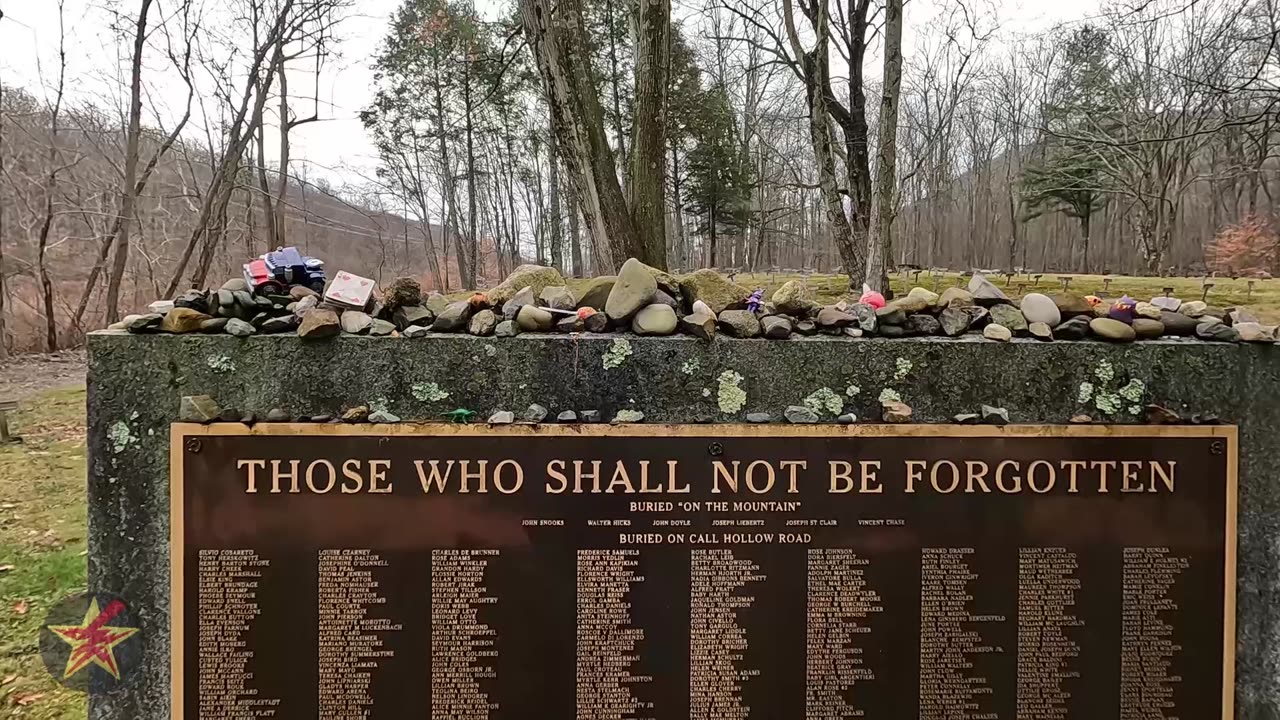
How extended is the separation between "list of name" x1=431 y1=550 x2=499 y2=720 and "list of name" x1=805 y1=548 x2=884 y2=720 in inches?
37.9

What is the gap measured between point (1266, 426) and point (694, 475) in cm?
179

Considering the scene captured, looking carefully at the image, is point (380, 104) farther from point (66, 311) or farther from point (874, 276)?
point (874, 276)

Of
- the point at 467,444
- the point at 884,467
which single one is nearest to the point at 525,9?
the point at 467,444

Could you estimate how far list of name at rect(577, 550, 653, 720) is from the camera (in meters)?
2.02

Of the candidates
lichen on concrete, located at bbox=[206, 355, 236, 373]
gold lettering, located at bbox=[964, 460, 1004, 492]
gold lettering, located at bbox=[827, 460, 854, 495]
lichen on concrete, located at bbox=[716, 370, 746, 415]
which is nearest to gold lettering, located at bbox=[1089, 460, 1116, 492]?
gold lettering, located at bbox=[964, 460, 1004, 492]

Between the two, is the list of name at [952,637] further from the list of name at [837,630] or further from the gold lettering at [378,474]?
the gold lettering at [378,474]

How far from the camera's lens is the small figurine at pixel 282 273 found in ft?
7.20

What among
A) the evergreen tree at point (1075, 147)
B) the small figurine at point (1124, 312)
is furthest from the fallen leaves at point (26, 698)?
the evergreen tree at point (1075, 147)

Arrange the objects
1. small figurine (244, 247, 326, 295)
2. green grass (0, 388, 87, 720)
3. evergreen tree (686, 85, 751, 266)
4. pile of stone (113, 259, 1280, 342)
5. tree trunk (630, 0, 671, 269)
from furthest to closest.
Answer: evergreen tree (686, 85, 751, 266) < tree trunk (630, 0, 671, 269) < green grass (0, 388, 87, 720) < small figurine (244, 247, 326, 295) < pile of stone (113, 259, 1280, 342)

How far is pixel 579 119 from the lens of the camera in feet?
15.1

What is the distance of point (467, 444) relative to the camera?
6.56ft

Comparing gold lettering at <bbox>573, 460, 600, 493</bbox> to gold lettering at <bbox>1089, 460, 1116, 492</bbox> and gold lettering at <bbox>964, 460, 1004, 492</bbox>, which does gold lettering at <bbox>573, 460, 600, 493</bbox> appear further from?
gold lettering at <bbox>1089, 460, 1116, 492</bbox>

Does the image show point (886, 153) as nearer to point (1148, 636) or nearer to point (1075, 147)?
point (1148, 636)

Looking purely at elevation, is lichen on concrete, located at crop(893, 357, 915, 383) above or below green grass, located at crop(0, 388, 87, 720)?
above
